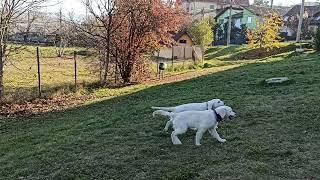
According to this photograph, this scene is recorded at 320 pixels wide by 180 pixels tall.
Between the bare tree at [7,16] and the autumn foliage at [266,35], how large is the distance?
26.3 metres

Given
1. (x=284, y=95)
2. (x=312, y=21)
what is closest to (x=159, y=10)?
(x=284, y=95)

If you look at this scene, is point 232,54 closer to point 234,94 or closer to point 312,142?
point 234,94

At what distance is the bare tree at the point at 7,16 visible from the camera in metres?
12.6

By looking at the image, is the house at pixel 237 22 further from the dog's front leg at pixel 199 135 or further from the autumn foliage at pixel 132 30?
the dog's front leg at pixel 199 135

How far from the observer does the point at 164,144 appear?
21.0 feet

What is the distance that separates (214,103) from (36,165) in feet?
9.95

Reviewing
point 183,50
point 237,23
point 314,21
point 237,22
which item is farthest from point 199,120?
point 237,22

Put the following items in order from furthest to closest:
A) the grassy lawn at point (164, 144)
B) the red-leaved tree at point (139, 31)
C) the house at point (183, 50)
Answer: the house at point (183, 50), the red-leaved tree at point (139, 31), the grassy lawn at point (164, 144)

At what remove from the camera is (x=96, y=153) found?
628cm

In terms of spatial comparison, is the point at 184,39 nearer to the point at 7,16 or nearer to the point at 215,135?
the point at 7,16

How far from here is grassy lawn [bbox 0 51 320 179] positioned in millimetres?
5211

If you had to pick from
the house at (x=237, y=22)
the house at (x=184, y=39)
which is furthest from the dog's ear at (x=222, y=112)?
the house at (x=237, y=22)

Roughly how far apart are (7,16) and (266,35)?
27226 millimetres

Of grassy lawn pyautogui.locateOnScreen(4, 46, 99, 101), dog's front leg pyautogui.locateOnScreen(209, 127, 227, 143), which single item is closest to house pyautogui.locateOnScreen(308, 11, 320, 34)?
grassy lawn pyautogui.locateOnScreen(4, 46, 99, 101)
